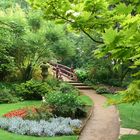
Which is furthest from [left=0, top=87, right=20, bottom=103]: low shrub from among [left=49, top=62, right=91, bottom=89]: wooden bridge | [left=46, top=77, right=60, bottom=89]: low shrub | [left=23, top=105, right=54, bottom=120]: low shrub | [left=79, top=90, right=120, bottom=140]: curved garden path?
[left=49, top=62, right=91, bottom=89]: wooden bridge

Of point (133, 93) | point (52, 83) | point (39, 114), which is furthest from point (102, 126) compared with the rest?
point (52, 83)

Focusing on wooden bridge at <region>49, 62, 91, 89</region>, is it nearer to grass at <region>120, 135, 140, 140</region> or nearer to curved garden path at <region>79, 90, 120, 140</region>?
curved garden path at <region>79, 90, 120, 140</region>

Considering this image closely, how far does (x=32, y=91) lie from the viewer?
63.9ft

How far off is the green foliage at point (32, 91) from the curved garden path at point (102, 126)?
375 centimetres

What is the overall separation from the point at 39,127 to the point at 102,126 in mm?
2516

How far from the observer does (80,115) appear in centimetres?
1432

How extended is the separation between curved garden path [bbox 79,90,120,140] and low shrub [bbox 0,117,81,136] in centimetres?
49

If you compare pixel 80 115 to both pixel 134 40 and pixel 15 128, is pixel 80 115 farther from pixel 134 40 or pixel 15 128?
pixel 134 40

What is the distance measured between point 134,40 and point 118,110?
14.0m

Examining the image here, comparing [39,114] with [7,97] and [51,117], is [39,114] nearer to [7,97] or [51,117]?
[51,117]

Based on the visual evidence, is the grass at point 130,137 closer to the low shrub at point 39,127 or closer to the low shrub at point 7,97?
the low shrub at point 39,127

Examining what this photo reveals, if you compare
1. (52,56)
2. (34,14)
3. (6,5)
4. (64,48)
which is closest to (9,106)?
(52,56)

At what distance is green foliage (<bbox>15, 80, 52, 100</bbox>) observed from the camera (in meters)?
19.4

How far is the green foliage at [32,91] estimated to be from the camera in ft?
63.6
